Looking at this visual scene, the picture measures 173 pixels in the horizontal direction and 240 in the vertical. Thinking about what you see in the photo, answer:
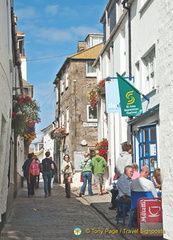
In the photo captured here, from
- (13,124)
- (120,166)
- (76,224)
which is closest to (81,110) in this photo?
(13,124)

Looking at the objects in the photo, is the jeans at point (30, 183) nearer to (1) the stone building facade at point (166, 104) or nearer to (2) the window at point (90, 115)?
(1) the stone building facade at point (166, 104)

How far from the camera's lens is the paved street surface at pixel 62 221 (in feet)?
30.3

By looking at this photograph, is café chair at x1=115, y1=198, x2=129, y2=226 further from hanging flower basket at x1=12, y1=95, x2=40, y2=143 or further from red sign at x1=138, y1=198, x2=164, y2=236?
hanging flower basket at x1=12, y1=95, x2=40, y2=143

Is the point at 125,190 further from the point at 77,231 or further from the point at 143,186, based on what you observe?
the point at 77,231

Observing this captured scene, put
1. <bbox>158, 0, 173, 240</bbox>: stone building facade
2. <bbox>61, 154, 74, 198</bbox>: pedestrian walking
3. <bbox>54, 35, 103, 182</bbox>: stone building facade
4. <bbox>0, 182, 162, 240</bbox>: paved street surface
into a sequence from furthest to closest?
<bbox>54, 35, 103, 182</bbox>: stone building facade, <bbox>61, 154, 74, 198</bbox>: pedestrian walking, <bbox>0, 182, 162, 240</bbox>: paved street surface, <bbox>158, 0, 173, 240</bbox>: stone building facade

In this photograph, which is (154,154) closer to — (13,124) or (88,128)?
(13,124)

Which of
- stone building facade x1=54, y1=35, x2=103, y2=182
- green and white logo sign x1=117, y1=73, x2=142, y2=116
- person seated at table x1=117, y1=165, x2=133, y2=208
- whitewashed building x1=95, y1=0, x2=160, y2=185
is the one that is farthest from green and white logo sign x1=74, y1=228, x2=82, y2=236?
stone building facade x1=54, y1=35, x2=103, y2=182

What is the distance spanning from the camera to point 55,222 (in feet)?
35.8

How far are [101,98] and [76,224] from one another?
39.1 ft

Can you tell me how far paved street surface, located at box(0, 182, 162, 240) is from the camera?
922cm

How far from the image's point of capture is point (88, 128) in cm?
2989

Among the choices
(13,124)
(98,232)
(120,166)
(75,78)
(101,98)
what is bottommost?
(98,232)

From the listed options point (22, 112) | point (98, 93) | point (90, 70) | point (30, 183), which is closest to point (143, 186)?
point (22, 112)

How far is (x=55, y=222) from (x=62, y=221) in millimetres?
238
